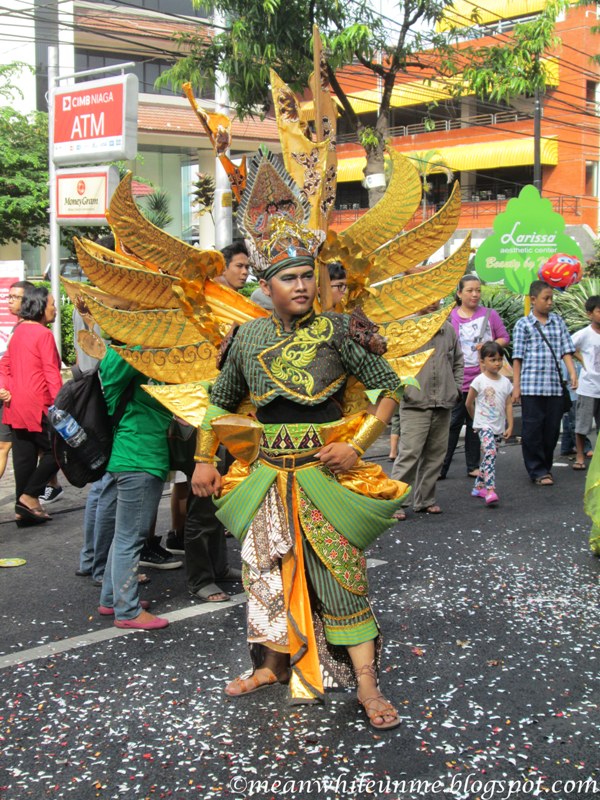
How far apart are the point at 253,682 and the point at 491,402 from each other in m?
4.57

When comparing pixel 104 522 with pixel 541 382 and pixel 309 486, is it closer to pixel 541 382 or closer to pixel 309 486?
pixel 309 486

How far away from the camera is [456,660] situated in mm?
4188

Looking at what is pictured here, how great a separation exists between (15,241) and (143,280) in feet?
71.2

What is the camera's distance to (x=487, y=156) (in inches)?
1375

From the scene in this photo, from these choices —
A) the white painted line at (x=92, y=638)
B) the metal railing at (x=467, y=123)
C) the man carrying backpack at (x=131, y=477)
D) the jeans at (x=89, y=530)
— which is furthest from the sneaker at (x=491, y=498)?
the metal railing at (x=467, y=123)

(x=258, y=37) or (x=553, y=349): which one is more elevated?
(x=258, y=37)

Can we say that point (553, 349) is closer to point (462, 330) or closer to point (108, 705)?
point (462, 330)

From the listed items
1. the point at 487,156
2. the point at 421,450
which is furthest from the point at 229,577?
the point at 487,156

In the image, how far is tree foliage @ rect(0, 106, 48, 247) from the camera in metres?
21.9

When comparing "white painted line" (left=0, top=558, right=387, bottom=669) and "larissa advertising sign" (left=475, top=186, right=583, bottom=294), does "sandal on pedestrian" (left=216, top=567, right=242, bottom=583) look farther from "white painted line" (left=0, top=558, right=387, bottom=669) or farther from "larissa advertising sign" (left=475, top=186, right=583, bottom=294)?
"larissa advertising sign" (left=475, top=186, right=583, bottom=294)

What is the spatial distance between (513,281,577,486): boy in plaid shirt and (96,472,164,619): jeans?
458cm

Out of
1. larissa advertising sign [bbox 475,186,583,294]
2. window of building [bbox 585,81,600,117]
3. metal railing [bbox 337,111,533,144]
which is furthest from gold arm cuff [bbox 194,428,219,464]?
window of building [bbox 585,81,600,117]

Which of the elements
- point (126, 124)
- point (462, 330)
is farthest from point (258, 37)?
point (462, 330)

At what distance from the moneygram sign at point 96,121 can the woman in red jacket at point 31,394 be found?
2.72 meters
